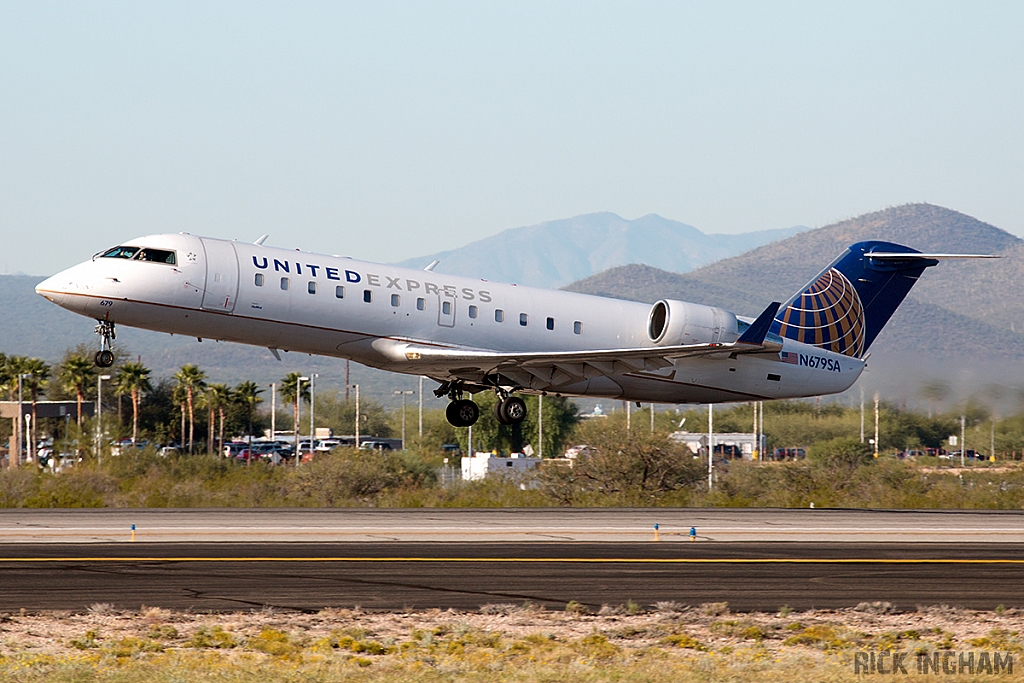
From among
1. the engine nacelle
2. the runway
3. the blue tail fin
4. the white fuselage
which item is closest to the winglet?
the engine nacelle

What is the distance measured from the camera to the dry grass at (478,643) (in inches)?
443

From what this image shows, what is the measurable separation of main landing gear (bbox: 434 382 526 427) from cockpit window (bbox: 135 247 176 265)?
7.70 metres

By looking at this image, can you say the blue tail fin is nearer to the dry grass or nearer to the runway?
the runway

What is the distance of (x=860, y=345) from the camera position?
33.9 metres

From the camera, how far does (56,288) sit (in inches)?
954

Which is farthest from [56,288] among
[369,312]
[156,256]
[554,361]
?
[554,361]

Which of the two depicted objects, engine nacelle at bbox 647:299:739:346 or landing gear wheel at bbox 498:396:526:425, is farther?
engine nacelle at bbox 647:299:739:346

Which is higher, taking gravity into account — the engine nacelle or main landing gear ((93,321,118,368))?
the engine nacelle

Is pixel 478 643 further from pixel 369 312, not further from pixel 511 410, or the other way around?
pixel 511 410

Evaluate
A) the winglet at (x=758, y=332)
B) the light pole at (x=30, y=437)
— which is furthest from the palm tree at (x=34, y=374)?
the winglet at (x=758, y=332)

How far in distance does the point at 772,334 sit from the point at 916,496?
10810 millimetres

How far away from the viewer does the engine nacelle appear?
29.4 metres

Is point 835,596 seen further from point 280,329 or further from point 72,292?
point 72,292

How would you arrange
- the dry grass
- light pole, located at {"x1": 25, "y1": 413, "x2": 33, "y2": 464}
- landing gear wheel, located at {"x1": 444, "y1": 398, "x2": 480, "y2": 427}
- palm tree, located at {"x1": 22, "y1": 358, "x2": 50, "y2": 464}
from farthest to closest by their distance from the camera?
palm tree, located at {"x1": 22, "y1": 358, "x2": 50, "y2": 464}, light pole, located at {"x1": 25, "y1": 413, "x2": 33, "y2": 464}, landing gear wheel, located at {"x1": 444, "y1": 398, "x2": 480, "y2": 427}, the dry grass
